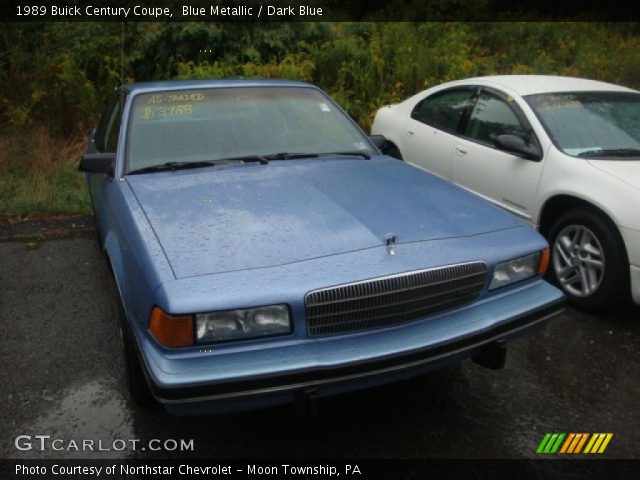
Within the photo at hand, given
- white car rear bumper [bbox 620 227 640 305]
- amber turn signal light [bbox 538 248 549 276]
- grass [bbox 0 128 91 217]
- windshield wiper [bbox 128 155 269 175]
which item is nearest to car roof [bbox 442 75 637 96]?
white car rear bumper [bbox 620 227 640 305]

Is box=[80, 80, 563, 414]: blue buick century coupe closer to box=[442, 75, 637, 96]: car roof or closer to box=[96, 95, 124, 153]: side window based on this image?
box=[96, 95, 124, 153]: side window

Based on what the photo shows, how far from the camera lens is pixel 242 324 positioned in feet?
7.43

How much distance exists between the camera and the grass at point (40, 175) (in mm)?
6188

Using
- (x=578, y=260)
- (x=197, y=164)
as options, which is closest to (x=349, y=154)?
(x=197, y=164)

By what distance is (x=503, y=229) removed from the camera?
114 inches

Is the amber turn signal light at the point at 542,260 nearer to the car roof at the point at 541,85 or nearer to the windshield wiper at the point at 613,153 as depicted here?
the windshield wiper at the point at 613,153

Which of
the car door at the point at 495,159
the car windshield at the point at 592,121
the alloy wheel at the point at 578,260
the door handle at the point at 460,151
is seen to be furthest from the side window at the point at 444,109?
the alloy wheel at the point at 578,260

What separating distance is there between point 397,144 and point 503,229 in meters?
3.35

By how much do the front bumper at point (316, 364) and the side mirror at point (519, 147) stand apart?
2.20 meters

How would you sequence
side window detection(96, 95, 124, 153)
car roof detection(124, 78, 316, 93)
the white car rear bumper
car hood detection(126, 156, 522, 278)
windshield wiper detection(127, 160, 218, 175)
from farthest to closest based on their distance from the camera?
side window detection(96, 95, 124, 153), car roof detection(124, 78, 316, 93), the white car rear bumper, windshield wiper detection(127, 160, 218, 175), car hood detection(126, 156, 522, 278)

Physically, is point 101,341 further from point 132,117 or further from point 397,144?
point 397,144

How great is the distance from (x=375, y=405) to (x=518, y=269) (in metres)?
1.02

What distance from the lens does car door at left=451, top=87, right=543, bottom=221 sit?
4488 mm

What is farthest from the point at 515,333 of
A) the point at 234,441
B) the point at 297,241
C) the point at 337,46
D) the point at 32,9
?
the point at 32,9
